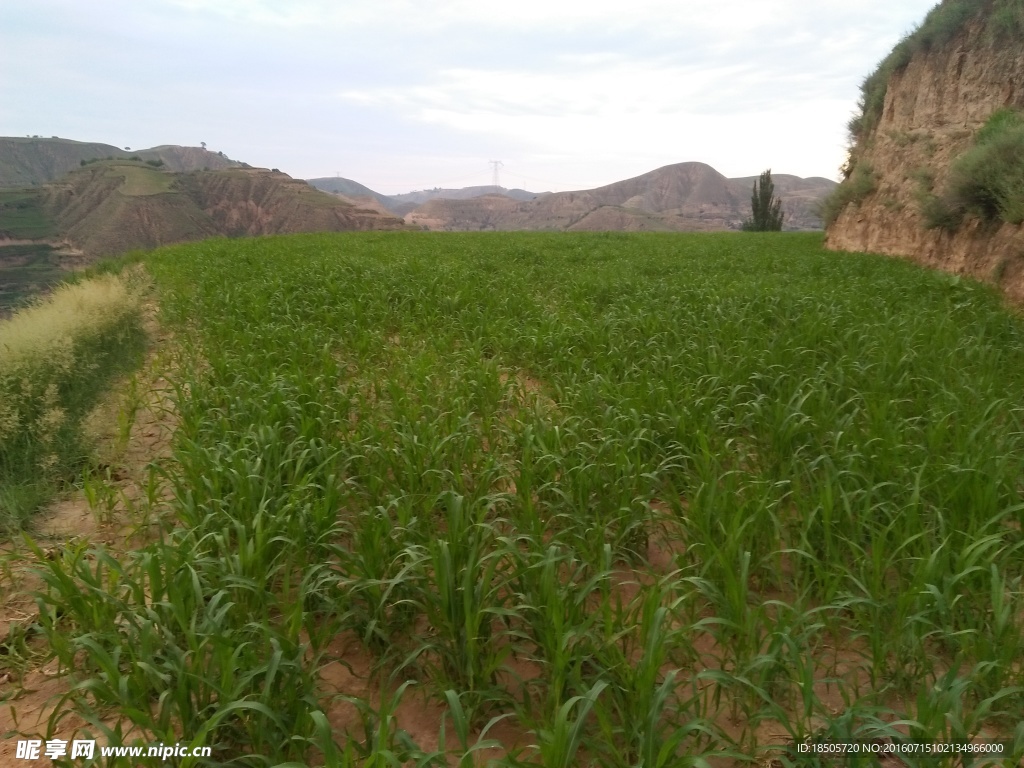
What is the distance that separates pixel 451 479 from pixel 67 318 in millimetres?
5497

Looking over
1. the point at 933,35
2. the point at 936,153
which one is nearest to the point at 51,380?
the point at 936,153

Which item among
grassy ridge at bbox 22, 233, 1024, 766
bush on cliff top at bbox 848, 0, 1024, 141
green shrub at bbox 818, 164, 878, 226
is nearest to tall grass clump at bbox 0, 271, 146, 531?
grassy ridge at bbox 22, 233, 1024, 766

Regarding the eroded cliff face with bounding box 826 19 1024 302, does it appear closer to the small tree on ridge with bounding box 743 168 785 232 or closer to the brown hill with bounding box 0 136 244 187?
the small tree on ridge with bounding box 743 168 785 232

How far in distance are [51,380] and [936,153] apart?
52.0ft

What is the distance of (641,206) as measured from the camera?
113875 millimetres

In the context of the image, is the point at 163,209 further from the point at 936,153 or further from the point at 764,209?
the point at 936,153

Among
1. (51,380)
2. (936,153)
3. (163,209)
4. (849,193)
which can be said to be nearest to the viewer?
(51,380)

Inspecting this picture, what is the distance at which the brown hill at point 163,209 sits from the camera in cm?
4097

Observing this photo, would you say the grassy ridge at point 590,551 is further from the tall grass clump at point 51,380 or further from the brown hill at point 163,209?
the brown hill at point 163,209

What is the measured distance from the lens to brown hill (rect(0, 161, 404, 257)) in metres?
41.0

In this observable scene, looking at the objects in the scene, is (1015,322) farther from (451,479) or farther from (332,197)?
(332,197)

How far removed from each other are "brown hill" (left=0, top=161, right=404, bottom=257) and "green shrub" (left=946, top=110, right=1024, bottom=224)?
1385 inches

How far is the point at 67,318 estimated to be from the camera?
242 inches

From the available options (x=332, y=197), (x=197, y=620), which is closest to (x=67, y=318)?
(x=197, y=620)
